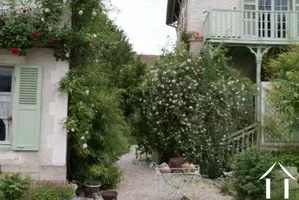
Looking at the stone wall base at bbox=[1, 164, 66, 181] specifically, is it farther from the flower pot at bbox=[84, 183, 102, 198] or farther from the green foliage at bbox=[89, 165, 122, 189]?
the green foliage at bbox=[89, 165, 122, 189]

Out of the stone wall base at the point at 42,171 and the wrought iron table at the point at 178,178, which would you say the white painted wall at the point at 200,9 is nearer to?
the wrought iron table at the point at 178,178

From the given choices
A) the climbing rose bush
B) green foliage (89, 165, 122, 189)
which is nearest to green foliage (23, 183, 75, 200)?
green foliage (89, 165, 122, 189)

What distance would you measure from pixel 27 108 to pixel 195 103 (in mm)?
4952

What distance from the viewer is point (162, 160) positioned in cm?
1305

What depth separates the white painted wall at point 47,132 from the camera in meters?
8.42

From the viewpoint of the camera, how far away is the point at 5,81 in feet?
28.6

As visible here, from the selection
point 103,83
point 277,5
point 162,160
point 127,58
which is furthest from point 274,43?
point 127,58

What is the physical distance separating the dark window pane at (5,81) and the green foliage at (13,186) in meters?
1.91

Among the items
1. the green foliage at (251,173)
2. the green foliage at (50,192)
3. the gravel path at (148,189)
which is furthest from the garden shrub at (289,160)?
the green foliage at (50,192)

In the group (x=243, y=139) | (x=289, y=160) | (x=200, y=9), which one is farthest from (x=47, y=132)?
(x=200, y=9)

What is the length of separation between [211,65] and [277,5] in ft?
14.9

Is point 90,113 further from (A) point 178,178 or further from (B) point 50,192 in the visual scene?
(A) point 178,178

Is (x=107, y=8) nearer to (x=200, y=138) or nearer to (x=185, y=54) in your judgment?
(x=185, y=54)

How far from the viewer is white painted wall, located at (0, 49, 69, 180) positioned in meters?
8.42
